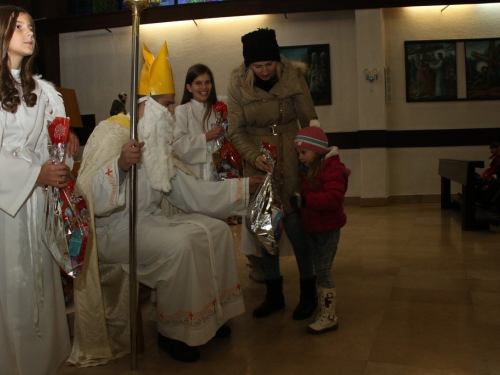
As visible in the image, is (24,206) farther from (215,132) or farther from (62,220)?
(215,132)

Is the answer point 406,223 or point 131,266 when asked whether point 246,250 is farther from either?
point 406,223

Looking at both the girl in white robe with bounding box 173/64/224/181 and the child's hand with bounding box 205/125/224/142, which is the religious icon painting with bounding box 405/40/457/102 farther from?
the child's hand with bounding box 205/125/224/142

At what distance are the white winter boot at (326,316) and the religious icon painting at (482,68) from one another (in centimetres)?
799

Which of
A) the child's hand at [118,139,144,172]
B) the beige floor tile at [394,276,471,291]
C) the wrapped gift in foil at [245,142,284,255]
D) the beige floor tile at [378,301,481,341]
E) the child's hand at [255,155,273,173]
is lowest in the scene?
the beige floor tile at [378,301,481,341]

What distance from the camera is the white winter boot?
11.3 ft

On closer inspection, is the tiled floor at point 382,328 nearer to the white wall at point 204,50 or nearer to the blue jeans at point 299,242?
the blue jeans at point 299,242

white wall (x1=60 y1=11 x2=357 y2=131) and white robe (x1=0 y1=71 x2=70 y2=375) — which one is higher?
white wall (x1=60 y1=11 x2=357 y2=131)

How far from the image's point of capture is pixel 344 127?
1041 cm

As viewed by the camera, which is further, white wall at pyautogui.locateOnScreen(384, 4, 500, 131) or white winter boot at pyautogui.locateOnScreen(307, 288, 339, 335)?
white wall at pyautogui.locateOnScreen(384, 4, 500, 131)

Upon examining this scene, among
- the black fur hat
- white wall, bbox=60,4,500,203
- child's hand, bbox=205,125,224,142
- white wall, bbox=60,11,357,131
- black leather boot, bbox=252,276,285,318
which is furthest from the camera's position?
white wall, bbox=60,11,357,131

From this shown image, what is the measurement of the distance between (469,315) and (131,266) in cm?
232

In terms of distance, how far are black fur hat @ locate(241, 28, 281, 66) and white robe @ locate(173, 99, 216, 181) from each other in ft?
3.94

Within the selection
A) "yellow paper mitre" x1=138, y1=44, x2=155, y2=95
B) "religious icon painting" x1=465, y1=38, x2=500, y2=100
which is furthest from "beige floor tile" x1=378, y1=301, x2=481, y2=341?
"religious icon painting" x1=465, y1=38, x2=500, y2=100

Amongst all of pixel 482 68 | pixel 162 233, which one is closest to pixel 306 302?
pixel 162 233
